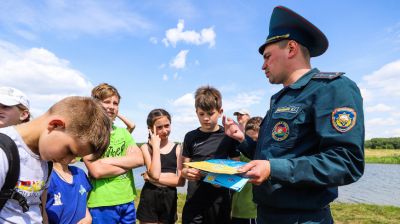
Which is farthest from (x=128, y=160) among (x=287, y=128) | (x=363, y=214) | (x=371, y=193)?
(x=371, y=193)

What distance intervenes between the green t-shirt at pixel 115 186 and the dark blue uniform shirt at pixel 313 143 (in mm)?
1755

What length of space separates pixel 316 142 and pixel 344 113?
27 centimetres

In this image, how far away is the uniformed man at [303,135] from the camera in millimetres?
1824

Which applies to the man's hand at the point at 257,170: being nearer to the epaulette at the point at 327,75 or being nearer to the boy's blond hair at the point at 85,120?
the epaulette at the point at 327,75

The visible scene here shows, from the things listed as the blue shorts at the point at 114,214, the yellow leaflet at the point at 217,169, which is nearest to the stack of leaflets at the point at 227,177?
the yellow leaflet at the point at 217,169

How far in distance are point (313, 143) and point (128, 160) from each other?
2.14 metres

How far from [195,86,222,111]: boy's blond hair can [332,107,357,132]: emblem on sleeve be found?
6.46 feet

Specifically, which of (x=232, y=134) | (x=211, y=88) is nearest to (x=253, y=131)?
(x=211, y=88)

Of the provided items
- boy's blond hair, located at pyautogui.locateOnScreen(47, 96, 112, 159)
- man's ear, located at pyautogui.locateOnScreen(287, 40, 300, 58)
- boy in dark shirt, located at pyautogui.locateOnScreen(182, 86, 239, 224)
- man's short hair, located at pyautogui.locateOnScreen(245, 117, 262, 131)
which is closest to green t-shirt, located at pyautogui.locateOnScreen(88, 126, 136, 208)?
boy in dark shirt, located at pyautogui.locateOnScreen(182, 86, 239, 224)

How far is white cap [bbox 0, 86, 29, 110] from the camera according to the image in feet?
8.70

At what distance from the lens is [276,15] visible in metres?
2.60

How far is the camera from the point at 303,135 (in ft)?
6.70

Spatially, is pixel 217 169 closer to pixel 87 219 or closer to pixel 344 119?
pixel 344 119

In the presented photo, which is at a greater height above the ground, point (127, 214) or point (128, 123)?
point (128, 123)
